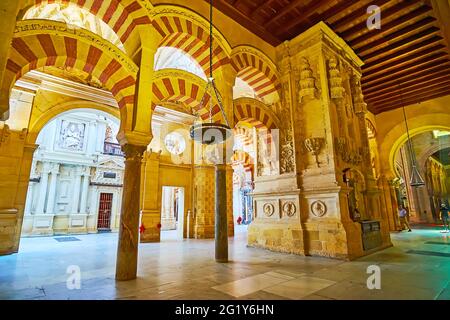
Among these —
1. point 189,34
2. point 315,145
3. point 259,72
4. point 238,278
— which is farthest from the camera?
point 259,72

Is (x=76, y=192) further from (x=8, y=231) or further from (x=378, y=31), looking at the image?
(x=378, y=31)

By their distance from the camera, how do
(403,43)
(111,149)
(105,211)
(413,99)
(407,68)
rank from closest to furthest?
(403,43) → (407,68) → (413,99) → (105,211) → (111,149)

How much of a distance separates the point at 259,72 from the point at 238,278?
18.1 feet

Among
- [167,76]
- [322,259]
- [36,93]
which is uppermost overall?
[36,93]

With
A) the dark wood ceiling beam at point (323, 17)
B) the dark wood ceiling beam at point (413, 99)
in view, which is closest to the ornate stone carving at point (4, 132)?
the dark wood ceiling beam at point (323, 17)

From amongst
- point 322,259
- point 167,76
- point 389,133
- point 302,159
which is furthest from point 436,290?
point 389,133

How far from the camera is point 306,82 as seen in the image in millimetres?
6172

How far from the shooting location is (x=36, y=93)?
740 cm

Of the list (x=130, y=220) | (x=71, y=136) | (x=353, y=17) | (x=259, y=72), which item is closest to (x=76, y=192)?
(x=71, y=136)

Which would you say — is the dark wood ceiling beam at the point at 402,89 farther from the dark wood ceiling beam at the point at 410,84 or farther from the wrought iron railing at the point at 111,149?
the wrought iron railing at the point at 111,149

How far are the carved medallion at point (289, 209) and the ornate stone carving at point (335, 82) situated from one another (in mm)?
3021

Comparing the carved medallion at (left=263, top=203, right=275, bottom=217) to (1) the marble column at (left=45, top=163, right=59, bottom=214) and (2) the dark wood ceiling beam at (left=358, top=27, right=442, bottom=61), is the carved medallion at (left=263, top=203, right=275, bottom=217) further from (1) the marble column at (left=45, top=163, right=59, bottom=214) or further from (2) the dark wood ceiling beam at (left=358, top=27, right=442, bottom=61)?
(1) the marble column at (left=45, top=163, right=59, bottom=214)
